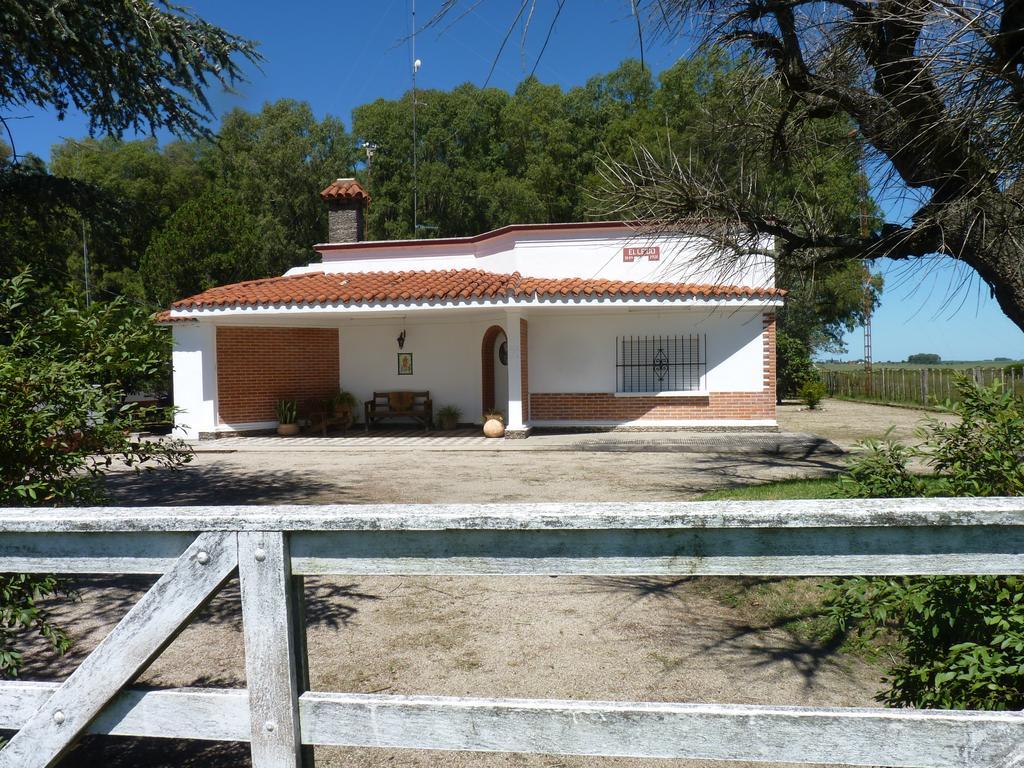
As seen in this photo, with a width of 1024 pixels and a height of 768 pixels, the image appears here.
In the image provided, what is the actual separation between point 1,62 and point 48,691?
7.28 m

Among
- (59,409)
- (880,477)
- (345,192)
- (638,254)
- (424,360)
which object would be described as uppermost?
(345,192)

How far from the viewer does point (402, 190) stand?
35938 millimetres

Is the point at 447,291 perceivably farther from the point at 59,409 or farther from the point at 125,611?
the point at 59,409

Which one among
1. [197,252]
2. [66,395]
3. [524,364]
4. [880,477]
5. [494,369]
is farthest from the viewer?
[197,252]

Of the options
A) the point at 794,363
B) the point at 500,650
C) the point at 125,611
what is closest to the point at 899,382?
the point at 794,363

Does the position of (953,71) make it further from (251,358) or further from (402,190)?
(402,190)

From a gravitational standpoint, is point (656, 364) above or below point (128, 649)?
above

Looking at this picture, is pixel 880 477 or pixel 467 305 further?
pixel 467 305

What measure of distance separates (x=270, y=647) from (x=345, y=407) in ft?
53.1

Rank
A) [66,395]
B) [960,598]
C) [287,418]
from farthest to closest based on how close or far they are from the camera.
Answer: [287,418], [66,395], [960,598]

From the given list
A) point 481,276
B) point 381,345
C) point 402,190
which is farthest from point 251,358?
point 402,190

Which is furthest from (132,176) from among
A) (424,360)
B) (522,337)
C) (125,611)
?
(125,611)

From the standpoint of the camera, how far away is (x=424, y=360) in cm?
1748

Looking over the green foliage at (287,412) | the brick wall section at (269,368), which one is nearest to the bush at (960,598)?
the green foliage at (287,412)
